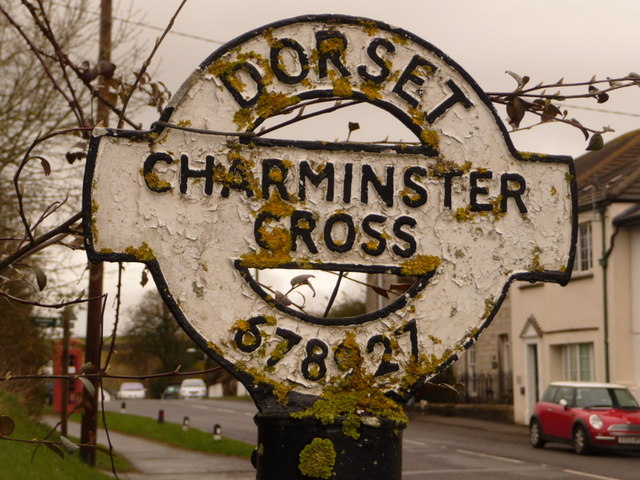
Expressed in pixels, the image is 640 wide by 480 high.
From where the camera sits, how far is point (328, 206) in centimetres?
219

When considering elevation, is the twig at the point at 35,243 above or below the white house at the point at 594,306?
below

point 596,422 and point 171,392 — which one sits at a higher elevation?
point 171,392

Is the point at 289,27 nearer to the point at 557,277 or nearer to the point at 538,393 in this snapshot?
the point at 557,277

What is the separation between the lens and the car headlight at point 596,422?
20.8 m

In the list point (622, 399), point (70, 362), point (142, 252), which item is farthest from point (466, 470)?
point (142, 252)

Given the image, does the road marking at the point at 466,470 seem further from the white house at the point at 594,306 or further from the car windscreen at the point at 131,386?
the car windscreen at the point at 131,386

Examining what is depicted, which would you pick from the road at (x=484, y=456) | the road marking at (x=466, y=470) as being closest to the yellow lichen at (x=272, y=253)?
the road at (x=484, y=456)

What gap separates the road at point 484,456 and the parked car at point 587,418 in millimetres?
293

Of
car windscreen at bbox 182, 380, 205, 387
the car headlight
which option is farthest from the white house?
car windscreen at bbox 182, 380, 205, 387

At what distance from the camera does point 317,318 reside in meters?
2.12

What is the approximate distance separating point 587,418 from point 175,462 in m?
7.72

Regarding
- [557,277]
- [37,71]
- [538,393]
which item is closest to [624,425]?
[538,393]

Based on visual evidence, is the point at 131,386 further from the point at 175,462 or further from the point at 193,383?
the point at 175,462

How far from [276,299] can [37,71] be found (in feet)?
56.2
